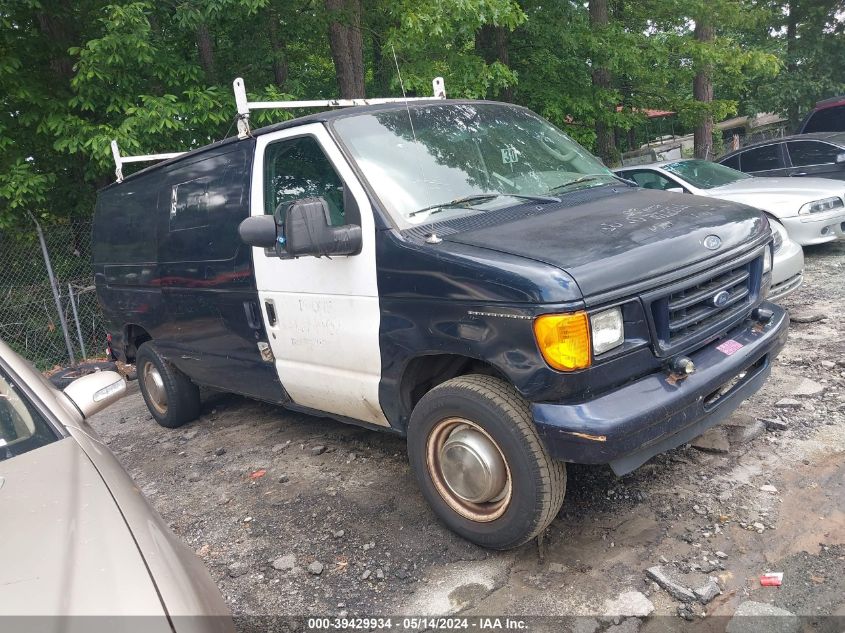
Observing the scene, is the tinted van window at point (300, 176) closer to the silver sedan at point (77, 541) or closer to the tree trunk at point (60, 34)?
the silver sedan at point (77, 541)

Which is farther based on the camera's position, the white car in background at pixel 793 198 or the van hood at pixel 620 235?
the white car in background at pixel 793 198

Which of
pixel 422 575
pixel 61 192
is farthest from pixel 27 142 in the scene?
pixel 422 575

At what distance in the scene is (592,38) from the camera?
37.7ft

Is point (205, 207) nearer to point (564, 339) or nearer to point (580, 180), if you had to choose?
point (580, 180)

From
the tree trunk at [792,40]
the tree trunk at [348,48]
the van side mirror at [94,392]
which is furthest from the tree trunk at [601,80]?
the van side mirror at [94,392]

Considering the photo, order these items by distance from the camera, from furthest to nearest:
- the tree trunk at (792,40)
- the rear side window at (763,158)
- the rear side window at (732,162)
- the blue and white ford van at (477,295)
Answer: the tree trunk at (792,40), the rear side window at (732,162), the rear side window at (763,158), the blue and white ford van at (477,295)

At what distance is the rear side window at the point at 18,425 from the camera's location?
7.97ft

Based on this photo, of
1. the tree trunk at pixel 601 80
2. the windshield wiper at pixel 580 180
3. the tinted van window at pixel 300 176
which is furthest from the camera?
the tree trunk at pixel 601 80

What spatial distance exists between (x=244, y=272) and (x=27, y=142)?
7.68m

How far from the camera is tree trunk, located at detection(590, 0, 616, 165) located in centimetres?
1214

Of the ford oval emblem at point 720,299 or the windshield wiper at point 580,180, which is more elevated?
the windshield wiper at point 580,180

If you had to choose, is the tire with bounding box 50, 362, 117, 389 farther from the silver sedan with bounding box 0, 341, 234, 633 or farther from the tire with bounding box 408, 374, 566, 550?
the tire with bounding box 408, 374, 566, 550

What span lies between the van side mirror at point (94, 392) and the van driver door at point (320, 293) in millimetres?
1225

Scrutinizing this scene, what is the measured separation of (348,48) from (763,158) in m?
6.76
